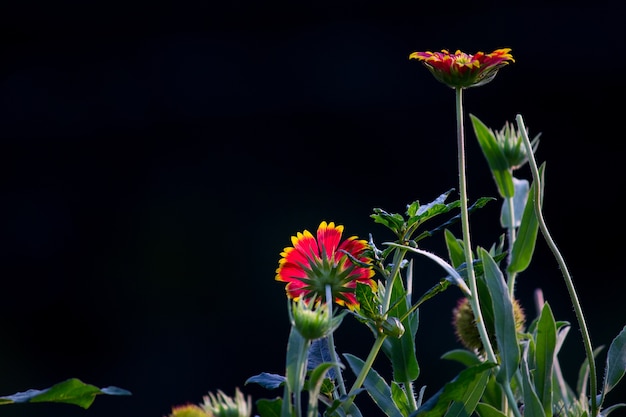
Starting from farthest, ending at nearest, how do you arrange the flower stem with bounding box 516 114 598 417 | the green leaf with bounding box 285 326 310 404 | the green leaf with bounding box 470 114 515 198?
1. the green leaf with bounding box 470 114 515 198
2. the flower stem with bounding box 516 114 598 417
3. the green leaf with bounding box 285 326 310 404

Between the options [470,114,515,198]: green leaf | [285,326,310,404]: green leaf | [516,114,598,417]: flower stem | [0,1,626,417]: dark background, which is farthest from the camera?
[0,1,626,417]: dark background

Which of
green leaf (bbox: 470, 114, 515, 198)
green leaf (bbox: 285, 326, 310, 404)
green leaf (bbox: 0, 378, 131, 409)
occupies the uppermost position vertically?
green leaf (bbox: 470, 114, 515, 198)

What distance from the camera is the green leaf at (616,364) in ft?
2.00

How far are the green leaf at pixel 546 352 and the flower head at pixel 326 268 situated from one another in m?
0.10

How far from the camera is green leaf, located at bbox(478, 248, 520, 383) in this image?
542 mm

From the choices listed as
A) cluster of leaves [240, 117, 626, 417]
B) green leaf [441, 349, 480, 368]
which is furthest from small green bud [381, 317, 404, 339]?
green leaf [441, 349, 480, 368]

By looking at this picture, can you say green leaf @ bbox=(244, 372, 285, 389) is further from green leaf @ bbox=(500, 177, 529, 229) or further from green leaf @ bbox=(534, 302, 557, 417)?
green leaf @ bbox=(500, 177, 529, 229)

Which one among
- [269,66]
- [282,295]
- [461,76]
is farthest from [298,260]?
[269,66]

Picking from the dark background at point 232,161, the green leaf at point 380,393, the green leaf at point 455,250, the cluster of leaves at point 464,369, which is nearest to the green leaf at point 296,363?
the cluster of leaves at point 464,369

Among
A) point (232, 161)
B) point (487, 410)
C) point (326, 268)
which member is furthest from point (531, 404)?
point (232, 161)

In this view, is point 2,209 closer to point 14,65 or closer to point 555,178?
point 14,65

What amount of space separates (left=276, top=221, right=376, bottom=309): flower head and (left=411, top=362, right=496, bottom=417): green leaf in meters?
0.07

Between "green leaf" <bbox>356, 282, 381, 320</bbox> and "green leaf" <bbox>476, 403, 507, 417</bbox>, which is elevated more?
"green leaf" <bbox>356, 282, 381, 320</bbox>

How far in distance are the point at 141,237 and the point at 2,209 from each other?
41cm
